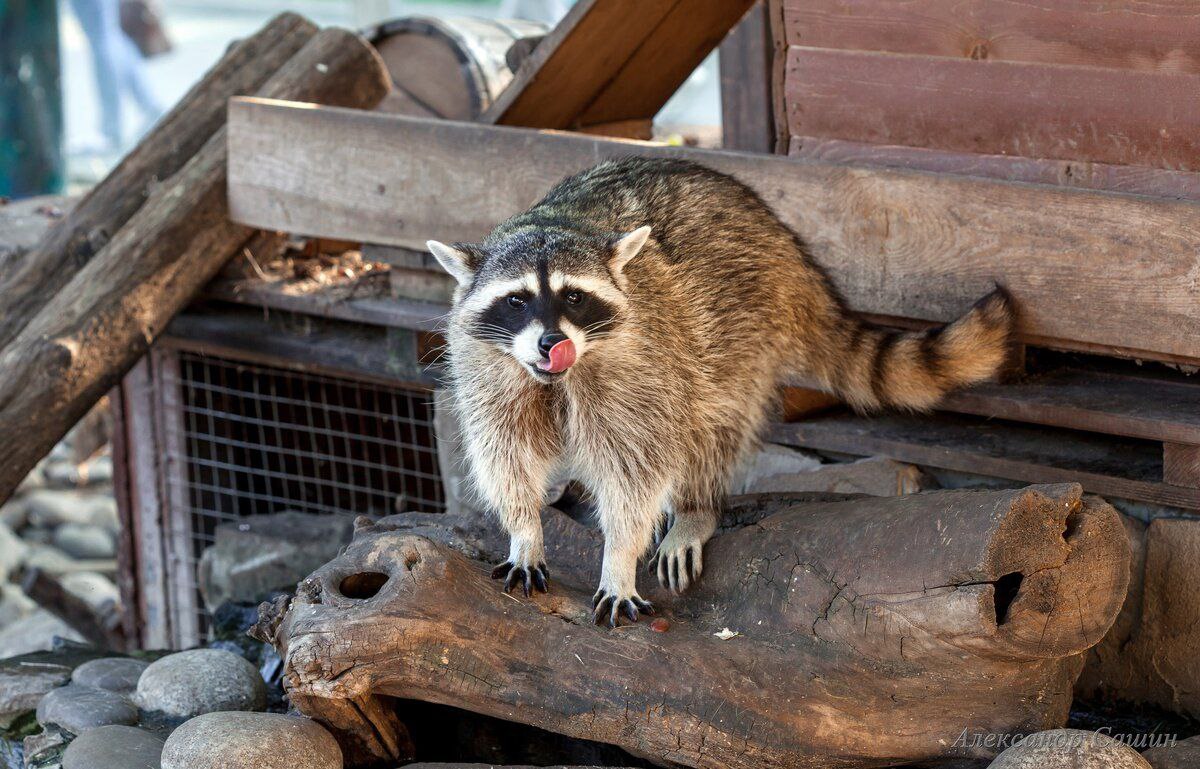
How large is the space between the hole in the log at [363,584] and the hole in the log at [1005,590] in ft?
3.65

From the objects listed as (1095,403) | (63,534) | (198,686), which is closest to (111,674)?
(198,686)

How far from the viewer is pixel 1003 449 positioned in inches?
117

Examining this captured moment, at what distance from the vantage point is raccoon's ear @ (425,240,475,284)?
2636mm

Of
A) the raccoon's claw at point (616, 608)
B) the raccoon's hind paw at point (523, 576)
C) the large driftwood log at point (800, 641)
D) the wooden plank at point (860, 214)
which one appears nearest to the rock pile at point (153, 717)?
the large driftwood log at point (800, 641)

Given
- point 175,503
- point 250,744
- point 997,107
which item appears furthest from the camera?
point 175,503

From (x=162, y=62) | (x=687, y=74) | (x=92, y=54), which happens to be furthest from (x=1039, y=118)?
(x=162, y=62)

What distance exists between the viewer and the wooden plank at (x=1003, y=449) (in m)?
2.79

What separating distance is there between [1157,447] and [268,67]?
9.89 feet

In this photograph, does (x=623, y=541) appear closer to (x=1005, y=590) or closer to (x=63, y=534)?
(x=1005, y=590)

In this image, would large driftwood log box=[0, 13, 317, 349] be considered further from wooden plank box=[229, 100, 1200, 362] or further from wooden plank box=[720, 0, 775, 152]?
wooden plank box=[720, 0, 775, 152]

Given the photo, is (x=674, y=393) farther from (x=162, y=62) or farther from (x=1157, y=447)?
(x=162, y=62)

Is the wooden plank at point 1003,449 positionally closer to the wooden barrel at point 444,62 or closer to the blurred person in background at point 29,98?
the wooden barrel at point 444,62

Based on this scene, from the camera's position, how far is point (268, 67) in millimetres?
4508

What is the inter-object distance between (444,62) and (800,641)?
2.79 m
